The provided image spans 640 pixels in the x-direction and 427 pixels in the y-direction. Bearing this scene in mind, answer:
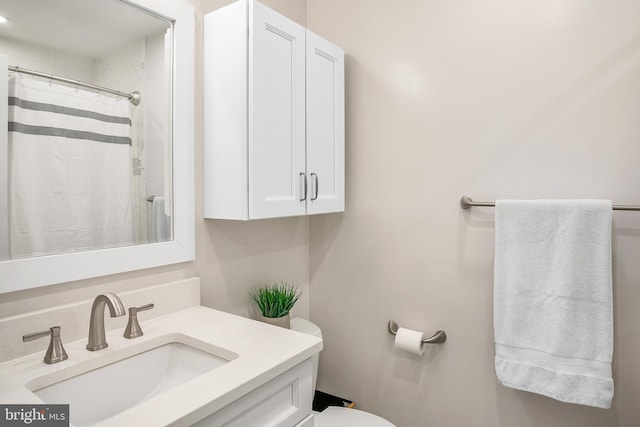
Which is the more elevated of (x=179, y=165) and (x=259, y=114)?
(x=259, y=114)

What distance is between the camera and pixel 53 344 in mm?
971

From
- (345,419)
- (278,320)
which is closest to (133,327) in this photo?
(278,320)

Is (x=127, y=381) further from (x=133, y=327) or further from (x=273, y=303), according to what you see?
(x=273, y=303)

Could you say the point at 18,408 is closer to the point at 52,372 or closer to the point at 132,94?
the point at 52,372

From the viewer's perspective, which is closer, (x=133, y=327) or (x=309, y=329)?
(x=133, y=327)

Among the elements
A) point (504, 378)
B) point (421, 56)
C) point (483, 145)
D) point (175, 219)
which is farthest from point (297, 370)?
point (421, 56)

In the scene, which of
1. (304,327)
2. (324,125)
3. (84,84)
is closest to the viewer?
(84,84)

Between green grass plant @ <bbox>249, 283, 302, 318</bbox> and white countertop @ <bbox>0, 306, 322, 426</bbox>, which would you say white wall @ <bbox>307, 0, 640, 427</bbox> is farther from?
white countertop @ <bbox>0, 306, 322, 426</bbox>

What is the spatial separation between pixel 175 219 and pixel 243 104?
18.1 inches

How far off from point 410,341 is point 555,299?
1.84ft

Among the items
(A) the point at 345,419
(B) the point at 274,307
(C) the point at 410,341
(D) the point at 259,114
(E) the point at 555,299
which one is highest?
(D) the point at 259,114

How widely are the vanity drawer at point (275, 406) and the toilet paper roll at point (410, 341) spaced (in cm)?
61

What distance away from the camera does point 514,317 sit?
1365 millimetres

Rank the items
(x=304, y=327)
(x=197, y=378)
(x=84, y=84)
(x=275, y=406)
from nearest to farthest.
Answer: (x=197, y=378), (x=275, y=406), (x=84, y=84), (x=304, y=327)
